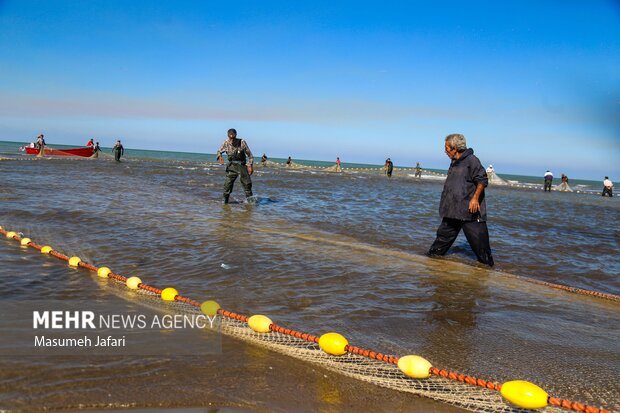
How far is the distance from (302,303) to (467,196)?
301 cm

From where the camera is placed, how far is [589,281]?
5.26 meters

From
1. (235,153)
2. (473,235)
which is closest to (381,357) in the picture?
(473,235)

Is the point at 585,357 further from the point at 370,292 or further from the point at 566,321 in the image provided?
the point at 370,292

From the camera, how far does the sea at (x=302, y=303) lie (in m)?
2.10

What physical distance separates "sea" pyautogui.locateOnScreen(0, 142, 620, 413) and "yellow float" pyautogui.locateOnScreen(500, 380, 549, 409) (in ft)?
0.96

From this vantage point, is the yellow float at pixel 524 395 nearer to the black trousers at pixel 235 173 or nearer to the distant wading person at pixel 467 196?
the distant wading person at pixel 467 196

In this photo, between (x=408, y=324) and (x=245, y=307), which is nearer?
(x=408, y=324)

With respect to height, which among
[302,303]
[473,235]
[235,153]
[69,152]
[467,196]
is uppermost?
[69,152]

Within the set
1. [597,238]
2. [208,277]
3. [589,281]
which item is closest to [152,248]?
[208,277]

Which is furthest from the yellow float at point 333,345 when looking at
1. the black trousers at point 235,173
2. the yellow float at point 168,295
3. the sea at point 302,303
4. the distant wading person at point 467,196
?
the black trousers at point 235,173

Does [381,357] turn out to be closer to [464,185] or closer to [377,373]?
[377,373]

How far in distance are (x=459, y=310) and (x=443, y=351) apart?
1.00 meters

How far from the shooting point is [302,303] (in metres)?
3.61

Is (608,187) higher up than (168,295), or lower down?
higher up
